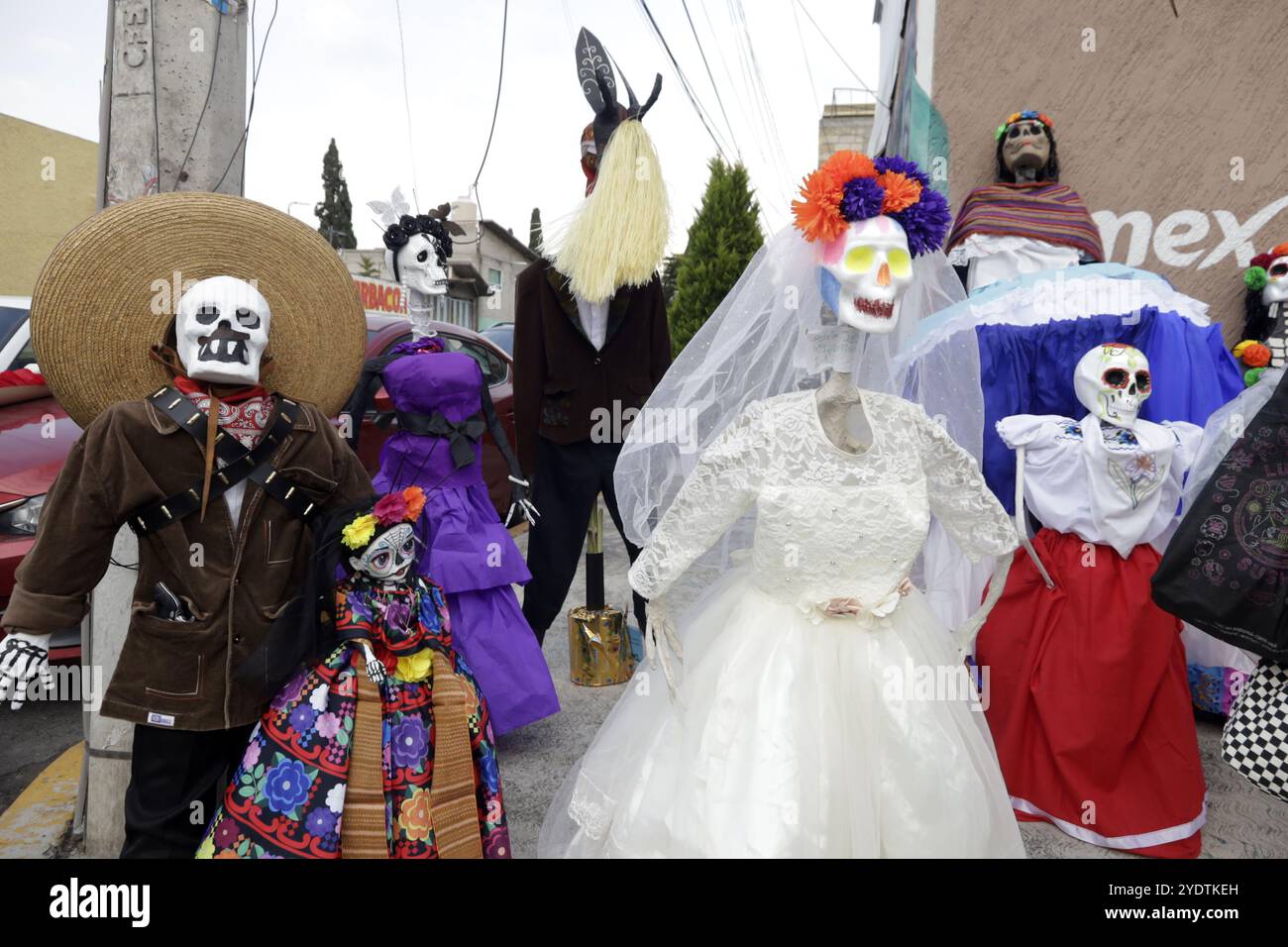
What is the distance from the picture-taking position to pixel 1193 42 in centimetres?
457

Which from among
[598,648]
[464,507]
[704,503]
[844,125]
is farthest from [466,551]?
[844,125]

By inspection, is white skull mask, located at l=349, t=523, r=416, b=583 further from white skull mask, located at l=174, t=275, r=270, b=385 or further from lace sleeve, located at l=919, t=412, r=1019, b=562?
lace sleeve, located at l=919, t=412, r=1019, b=562

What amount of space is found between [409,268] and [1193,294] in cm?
403

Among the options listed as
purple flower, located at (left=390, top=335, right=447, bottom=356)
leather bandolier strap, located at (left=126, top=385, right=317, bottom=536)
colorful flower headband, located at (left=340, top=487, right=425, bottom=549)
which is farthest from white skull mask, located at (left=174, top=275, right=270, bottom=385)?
purple flower, located at (left=390, top=335, right=447, bottom=356)

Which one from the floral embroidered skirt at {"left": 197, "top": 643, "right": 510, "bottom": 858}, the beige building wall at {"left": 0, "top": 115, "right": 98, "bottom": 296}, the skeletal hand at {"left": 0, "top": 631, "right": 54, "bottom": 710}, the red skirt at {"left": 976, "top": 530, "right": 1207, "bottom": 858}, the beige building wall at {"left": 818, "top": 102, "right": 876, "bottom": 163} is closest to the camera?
the skeletal hand at {"left": 0, "top": 631, "right": 54, "bottom": 710}

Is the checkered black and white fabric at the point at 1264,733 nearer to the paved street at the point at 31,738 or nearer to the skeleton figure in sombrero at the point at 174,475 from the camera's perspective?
the skeleton figure in sombrero at the point at 174,475

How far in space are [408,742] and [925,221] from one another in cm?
194

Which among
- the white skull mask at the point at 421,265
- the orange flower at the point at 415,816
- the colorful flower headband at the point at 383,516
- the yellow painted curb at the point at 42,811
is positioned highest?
the white skull mask at the point at 421,265

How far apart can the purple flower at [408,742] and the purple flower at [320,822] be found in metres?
0.21

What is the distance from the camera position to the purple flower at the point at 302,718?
219cm

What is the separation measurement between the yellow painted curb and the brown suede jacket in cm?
101

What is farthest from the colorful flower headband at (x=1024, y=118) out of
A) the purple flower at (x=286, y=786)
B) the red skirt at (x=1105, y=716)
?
the purple flower at (x=286, y=786)

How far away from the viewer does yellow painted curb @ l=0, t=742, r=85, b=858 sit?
2.83 metres

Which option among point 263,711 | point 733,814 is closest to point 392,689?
point 263,711
